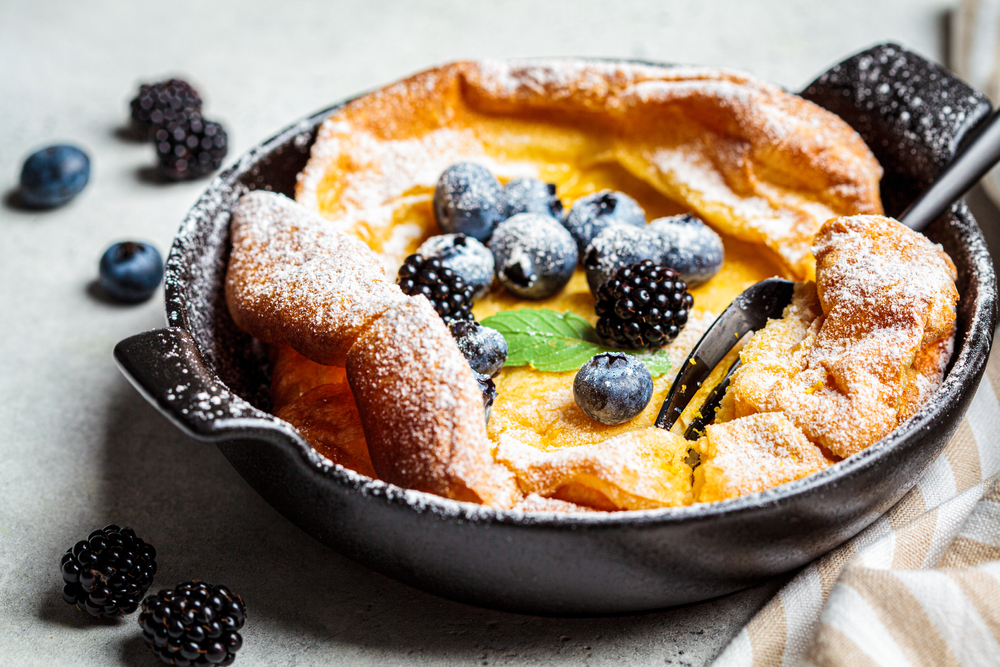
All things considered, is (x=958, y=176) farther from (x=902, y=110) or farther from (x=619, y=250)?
(x=619, y=250)

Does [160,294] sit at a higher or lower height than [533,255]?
lower

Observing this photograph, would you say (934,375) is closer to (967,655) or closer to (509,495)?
(967,655)

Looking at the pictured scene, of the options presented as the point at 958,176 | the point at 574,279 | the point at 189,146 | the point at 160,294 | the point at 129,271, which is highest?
the point at 958,176

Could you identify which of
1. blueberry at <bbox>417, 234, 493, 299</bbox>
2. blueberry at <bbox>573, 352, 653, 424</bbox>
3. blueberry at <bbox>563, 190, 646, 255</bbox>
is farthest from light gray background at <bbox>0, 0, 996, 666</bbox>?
blueberry at <bbox>563, 190, 646, 255</bbox>

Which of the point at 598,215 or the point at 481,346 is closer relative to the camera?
the point at 481,346

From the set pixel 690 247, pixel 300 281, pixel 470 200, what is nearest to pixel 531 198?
pixel 470 200

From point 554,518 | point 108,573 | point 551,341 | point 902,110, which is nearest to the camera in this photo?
point 554,518
